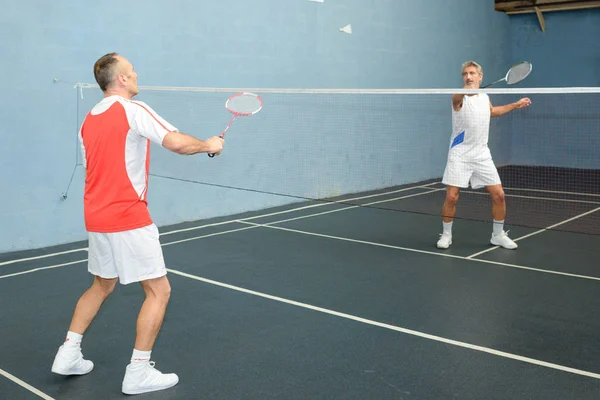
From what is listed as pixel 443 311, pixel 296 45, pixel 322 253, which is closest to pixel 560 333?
pixel 443 311

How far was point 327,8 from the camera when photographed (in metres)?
8.14

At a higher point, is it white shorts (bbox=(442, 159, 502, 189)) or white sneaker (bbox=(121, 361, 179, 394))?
white shorts (bbox=(442, 159, 502, 189))

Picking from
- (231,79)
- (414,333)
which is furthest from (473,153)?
(231,79)

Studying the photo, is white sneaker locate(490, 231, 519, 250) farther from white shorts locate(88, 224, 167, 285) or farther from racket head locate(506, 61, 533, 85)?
white shorts locate(88, 224, 167, 285)

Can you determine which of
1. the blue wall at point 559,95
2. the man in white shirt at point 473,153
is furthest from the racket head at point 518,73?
the blue wall at point 559,95

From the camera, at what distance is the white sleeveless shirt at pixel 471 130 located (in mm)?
5449

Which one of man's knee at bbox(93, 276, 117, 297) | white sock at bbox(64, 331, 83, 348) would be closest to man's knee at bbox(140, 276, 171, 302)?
man's knee at bbox(93, 276, 117, 297)

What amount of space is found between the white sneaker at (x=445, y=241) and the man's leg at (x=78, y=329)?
334cm

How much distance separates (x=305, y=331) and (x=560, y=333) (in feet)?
4.60

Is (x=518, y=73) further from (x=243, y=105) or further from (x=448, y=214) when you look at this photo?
(x=243, y=105)

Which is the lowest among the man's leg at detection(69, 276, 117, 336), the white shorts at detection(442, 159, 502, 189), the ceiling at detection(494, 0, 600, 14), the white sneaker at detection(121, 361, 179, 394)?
the white sneaker at detection(121, 361, 179, 394)

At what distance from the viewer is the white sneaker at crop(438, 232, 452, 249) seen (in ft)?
18.5

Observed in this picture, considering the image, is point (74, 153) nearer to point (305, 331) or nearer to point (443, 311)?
point (305, 331)

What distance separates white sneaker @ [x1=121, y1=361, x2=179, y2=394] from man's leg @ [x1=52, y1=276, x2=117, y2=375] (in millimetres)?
287
